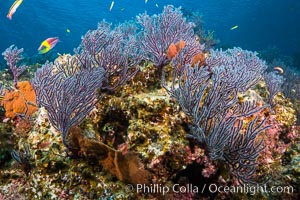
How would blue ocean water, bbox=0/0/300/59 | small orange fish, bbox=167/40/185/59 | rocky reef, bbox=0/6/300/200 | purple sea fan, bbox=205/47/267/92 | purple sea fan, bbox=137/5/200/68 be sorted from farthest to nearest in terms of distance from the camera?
blue ocean water, bbox=0/0/300/59 < purple sea fan, bbox=137/5/200/68 < small orange fish, bbox=167/40/185/59 < purple sea fan, bbox=205/47/267/92 < rocky reef, bbox=0/6/300/200

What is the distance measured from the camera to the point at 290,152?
3803mm

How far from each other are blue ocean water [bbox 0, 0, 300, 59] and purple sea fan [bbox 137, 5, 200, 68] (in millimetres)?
36267

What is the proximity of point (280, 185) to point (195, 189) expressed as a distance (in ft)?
4.25

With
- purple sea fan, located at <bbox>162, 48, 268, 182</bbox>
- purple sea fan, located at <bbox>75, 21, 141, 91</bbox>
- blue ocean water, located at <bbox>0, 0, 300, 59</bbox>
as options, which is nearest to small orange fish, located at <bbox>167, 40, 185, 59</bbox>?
purple sea fan, located at <bbox>75, 21, 141, 91</bbox>

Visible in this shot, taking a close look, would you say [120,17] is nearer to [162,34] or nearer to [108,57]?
[162,34]

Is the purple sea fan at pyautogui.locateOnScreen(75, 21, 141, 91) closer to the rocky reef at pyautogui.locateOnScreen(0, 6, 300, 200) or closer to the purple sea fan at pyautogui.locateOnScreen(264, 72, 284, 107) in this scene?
the rocky reef at pyautogui.locateOnScreen(0, 6, 300, 200)

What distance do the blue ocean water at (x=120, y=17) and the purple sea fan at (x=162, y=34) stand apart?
36.3m

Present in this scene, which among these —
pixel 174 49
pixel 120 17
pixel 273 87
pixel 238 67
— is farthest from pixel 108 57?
pixel 120 17

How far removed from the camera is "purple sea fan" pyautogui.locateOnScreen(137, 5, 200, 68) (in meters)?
4.14

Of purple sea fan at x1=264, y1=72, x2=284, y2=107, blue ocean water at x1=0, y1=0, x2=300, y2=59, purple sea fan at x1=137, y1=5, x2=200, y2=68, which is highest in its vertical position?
blue ocean water at x1=0, y1=0, x2=300, y2=59

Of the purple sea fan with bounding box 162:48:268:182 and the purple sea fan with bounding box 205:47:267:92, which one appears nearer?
the purple sea fan with bounding box 162:48:268:182

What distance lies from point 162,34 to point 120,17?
212ft

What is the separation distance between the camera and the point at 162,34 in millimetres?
4344

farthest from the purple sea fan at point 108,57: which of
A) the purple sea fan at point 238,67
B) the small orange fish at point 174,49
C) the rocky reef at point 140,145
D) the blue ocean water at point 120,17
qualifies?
the blue ocean water at point 120,17
